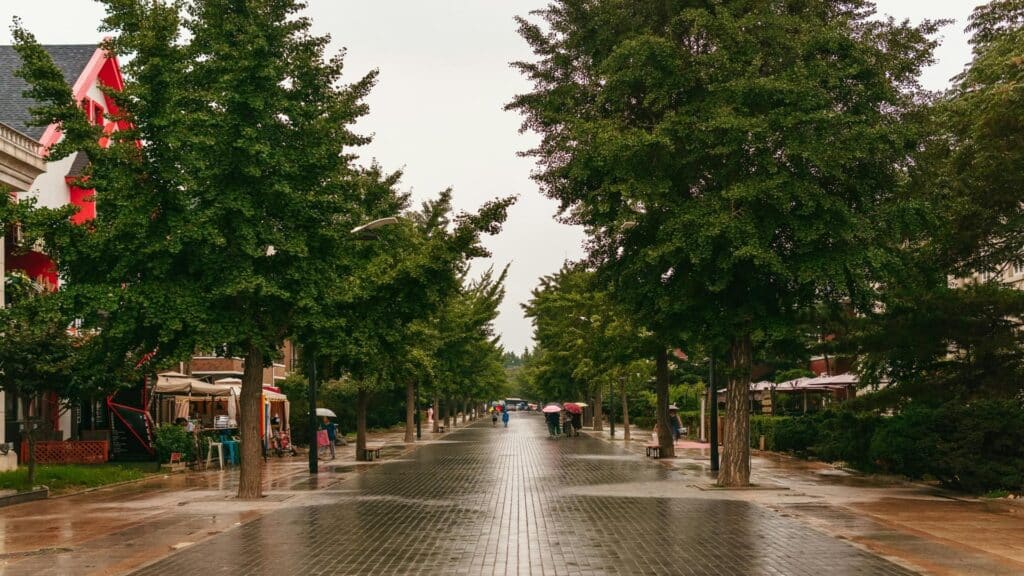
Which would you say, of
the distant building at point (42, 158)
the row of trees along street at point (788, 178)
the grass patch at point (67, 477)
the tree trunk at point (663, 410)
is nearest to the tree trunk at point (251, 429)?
the grass patch at point (67, 477)

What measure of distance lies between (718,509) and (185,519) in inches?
359

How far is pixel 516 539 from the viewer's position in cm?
1460

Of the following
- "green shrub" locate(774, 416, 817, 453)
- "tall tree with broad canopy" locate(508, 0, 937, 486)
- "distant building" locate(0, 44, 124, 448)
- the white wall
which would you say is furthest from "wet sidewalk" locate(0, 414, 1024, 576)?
the white wall

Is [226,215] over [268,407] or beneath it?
over

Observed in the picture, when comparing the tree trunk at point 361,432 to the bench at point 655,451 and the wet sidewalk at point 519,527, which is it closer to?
the wet sidewalk at point 519,527

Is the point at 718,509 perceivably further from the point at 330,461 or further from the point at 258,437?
the point at 330,461

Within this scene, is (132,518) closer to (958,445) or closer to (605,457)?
(958,445)

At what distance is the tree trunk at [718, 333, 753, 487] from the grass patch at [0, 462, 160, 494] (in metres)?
14.5

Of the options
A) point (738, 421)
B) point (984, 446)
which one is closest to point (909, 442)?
point (984, 446)

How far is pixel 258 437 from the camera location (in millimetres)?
22156

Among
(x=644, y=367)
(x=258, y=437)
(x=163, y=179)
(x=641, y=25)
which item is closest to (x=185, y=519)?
(x=258, y=437)

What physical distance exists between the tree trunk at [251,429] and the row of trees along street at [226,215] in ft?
0.09

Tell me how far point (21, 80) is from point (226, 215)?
52.9ft

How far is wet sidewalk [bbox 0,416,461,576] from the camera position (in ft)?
43.7
